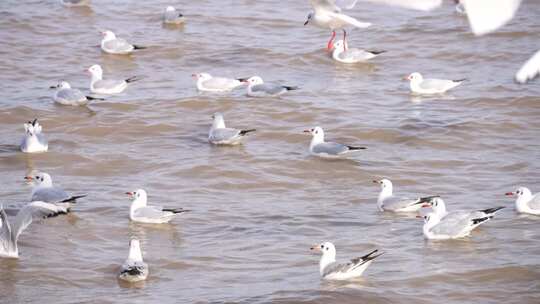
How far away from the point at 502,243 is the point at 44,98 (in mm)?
6539

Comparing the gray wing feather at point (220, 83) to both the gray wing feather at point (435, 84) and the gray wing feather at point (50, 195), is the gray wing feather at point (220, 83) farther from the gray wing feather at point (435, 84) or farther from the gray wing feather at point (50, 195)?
the gray wing feather at point (50, 195)

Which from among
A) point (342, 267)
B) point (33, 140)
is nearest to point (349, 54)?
point (33, 140)

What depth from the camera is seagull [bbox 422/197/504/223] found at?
27.0 feet

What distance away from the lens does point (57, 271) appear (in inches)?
292

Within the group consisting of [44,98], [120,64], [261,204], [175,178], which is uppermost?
[120,64]

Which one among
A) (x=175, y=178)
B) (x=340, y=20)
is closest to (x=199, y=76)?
(x=340, y=20)

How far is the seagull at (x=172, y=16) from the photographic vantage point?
15945 millimetres

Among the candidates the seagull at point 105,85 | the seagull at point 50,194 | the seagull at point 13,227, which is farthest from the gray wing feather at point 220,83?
the seagull at point 13,227

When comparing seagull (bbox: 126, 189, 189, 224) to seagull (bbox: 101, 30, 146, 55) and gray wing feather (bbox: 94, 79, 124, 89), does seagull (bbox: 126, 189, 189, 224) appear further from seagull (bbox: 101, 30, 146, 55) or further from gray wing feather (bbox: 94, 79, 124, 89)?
seagull (bbox: 101, 30, 146, 55)

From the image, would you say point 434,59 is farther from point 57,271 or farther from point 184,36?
point 57,271

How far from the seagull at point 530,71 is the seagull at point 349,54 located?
39.7 ft

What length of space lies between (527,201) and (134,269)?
11.2 ft

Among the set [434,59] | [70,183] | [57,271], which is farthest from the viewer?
[434,59]

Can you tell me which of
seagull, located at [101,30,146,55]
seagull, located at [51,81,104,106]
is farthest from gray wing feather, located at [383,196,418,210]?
seagull, located at [101,30,146,55]
